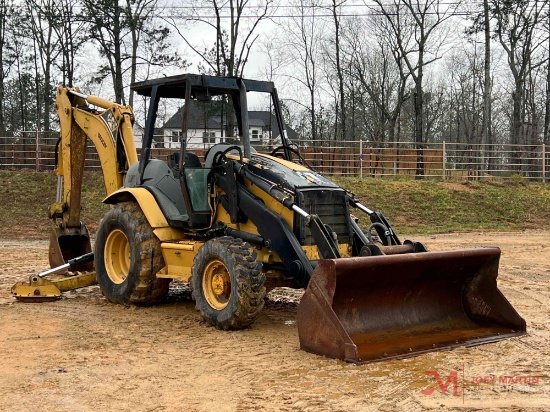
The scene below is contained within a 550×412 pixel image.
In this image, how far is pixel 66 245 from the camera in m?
10.7

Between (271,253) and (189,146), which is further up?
(189,146)

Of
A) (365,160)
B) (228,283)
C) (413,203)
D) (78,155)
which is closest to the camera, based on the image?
(228,283)

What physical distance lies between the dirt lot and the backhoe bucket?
66.5 inches

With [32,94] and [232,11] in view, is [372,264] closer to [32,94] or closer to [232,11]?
[232,11]

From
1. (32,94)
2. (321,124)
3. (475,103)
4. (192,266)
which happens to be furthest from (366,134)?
(192,266)

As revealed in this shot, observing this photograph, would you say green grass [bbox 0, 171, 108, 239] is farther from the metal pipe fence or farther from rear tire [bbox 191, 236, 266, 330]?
rear tire [bbox 191, 236, 266, 330]

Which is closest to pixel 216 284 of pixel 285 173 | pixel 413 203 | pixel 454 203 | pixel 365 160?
pixel 285 173

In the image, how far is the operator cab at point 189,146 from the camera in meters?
8.33

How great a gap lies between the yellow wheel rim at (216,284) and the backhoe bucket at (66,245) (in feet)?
10.6

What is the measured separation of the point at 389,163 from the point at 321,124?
16304 mm

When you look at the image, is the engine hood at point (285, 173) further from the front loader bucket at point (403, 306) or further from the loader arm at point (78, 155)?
the loader arm at point (78, 155)

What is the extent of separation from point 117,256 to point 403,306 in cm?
400

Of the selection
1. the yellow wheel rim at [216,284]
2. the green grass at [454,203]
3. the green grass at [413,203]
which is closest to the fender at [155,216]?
the yellow wheel rim at [216,284]

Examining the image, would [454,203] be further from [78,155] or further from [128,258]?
[128,258]
